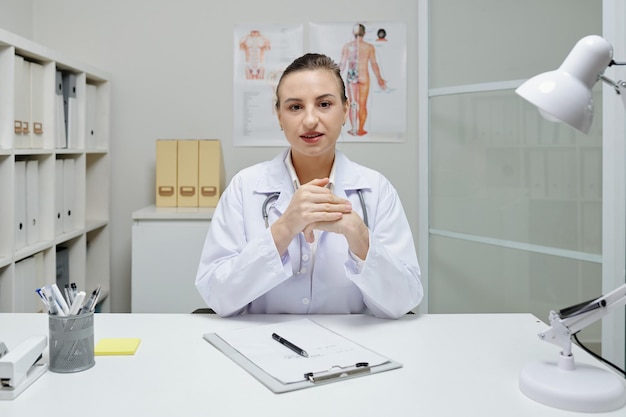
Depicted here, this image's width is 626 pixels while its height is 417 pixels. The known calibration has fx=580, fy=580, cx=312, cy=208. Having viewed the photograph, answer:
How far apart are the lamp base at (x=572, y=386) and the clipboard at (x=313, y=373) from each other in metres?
0.25

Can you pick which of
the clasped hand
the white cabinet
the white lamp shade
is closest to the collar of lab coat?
the clasped hand

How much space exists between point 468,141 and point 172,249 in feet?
4.78

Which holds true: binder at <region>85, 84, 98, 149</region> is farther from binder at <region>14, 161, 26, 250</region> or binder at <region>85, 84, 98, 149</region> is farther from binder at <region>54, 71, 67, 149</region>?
binder at <region>14, 161, 26, 250</region>

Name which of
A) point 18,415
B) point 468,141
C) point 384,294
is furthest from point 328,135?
point 468,141

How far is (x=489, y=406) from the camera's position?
95cm

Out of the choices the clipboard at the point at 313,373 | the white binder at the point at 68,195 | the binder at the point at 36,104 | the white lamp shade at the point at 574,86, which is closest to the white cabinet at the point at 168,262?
the white binder at the point at 68,195

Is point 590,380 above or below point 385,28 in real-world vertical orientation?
below

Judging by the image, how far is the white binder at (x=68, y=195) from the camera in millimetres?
2602

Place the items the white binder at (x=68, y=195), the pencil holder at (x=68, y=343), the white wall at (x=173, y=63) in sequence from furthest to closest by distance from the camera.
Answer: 1. the white wall at (x=173, y=63)
2. the white binder at (x=68, y=195)
3. the pencil holder at (x=68, y=343)

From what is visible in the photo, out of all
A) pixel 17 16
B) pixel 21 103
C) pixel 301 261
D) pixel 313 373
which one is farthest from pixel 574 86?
pixel 17 16

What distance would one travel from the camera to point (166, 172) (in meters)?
2.80

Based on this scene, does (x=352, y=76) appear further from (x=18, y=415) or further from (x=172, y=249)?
(x=18, y=415)

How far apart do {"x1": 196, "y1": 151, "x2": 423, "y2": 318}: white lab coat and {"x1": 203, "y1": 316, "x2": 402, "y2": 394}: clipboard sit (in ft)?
1.01

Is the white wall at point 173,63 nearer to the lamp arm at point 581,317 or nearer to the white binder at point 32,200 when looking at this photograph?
the white binder at point 32,200
